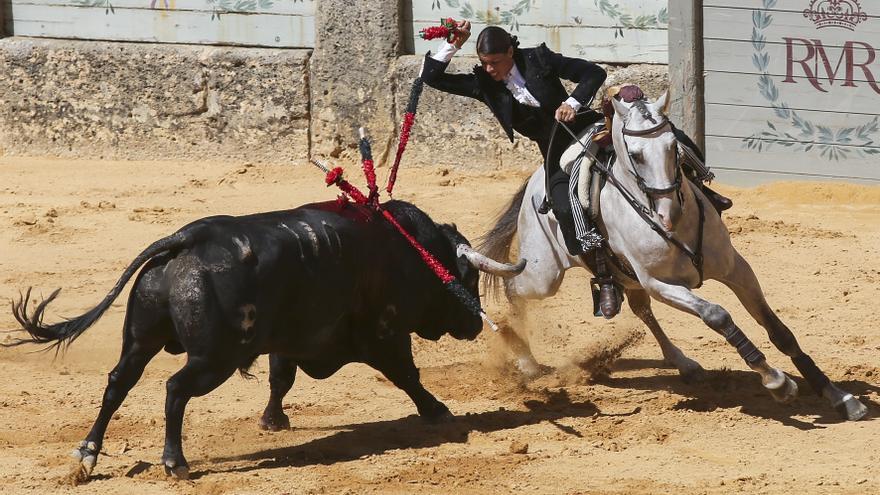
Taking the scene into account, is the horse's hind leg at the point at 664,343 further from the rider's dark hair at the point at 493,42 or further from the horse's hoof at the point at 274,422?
the horse's hoof at the point at 274,422

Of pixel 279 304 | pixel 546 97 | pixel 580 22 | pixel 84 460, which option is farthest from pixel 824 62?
pixel 84 460

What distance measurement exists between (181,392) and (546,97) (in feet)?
8.59

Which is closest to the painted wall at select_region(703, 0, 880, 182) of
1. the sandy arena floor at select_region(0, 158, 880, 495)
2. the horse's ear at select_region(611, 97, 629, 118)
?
the sandy arena floor at select_region(0, 158, 880, 495)

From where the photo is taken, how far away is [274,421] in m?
7.62

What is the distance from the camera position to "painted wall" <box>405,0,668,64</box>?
1226 centimetres

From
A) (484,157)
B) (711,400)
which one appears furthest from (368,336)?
(484,157)

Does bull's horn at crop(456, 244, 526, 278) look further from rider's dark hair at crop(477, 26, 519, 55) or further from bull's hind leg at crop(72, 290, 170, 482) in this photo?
bull's hind leg at crop(72, 290, 170, 482)

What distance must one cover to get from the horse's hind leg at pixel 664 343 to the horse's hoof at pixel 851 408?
3.66 feet

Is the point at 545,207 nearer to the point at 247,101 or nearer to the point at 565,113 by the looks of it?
the point at 565,113

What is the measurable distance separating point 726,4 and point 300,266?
6.08 metres

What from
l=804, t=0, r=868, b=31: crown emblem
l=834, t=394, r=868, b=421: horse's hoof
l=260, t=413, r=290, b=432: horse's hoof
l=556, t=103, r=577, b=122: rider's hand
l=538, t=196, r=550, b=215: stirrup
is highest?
l=804, t=0, r=868, b=31: crown emblem

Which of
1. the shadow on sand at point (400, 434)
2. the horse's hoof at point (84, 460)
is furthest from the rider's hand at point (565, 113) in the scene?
the horse's hoof at point (84, 460)

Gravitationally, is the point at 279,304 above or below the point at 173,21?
below

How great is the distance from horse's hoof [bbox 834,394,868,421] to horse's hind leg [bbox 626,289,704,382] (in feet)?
3.66
